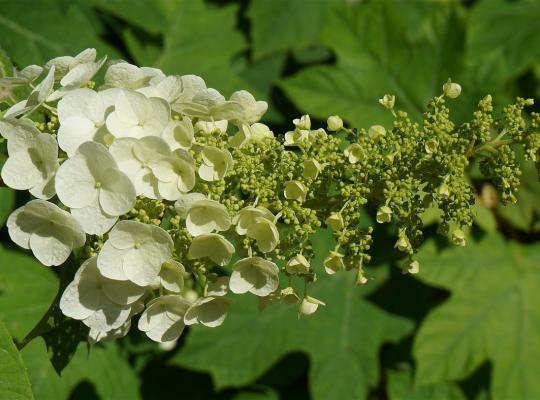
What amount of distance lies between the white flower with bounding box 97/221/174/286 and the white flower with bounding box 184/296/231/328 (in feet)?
0.57

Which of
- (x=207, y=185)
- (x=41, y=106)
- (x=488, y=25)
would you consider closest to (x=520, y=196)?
(x=488, y=25)

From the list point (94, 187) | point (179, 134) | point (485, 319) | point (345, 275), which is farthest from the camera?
point (345, 275)

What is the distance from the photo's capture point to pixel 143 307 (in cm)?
178

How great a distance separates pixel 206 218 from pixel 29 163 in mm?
395

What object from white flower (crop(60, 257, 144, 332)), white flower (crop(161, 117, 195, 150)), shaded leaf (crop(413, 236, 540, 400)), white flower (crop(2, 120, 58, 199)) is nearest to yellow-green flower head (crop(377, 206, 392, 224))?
white flower (crop(161, 117, 195, 150))

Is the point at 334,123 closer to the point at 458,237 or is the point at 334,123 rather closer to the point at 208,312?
the point at 458,237

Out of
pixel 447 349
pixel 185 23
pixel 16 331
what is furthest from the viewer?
pixel 185 23

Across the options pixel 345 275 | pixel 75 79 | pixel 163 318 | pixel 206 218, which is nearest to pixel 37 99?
pixel 75 79

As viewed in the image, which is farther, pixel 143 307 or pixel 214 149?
pixel 143 307

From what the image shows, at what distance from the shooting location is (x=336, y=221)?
5.28ft

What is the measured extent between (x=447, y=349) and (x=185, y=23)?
1805mm

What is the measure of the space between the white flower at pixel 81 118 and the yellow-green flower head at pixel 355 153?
53cm

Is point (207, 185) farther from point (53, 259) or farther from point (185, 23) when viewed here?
point (185, 23)

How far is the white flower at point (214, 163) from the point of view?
161 cm
